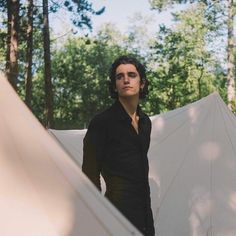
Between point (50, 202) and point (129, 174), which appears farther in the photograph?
point (129, 174)

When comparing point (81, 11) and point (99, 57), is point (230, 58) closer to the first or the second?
point (81, 11)

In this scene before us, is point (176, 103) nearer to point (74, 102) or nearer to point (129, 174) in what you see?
point (74, 102)

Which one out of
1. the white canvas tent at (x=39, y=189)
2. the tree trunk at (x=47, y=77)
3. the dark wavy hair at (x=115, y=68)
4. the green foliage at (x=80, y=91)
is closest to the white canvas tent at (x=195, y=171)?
the dark wavy hair at (x=115, y=68)

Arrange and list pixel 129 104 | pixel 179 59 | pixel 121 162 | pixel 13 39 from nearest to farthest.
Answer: pixel 121 162 < pixel 129 104 < pixel 13 39 < pixel 179 59

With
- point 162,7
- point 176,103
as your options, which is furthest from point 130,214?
point 176,103

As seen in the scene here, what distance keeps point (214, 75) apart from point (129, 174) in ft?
156

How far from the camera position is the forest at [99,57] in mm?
19188

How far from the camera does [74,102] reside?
47.4m

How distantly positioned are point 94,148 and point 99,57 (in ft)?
161

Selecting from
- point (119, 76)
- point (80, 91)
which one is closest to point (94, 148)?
point (119, 76)

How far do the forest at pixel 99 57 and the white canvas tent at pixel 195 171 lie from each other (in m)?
4.77

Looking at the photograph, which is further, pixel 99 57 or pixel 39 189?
pixel 99 57

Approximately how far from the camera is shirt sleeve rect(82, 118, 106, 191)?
285 centimetres

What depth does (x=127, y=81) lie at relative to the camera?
9.55ft
